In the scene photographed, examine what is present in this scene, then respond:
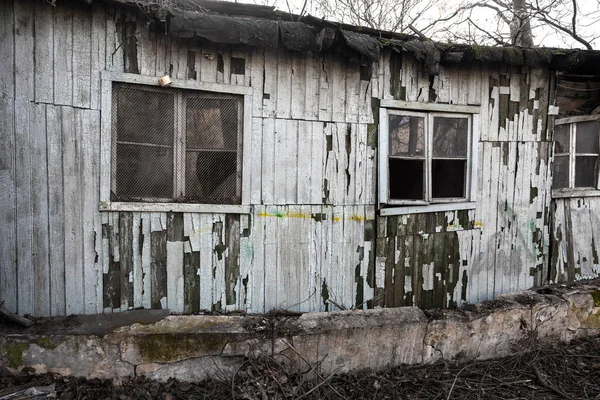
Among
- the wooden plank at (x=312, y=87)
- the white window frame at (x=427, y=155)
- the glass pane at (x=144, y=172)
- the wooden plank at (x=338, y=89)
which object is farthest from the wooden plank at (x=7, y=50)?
the white window frame at (x=427, y=155)

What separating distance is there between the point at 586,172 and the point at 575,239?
100cm

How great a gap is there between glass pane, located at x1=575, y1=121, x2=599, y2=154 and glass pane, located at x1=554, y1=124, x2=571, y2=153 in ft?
0.45

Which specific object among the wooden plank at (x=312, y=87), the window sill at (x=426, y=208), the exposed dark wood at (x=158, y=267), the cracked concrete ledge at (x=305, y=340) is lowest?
the cracked concrete ledge at (x=305, y=340)

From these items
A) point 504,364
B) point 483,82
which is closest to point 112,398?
point 504,364

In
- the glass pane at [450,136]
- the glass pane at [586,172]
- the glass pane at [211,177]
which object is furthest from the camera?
the glass pane at [586,172]

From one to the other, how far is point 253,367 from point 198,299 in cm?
88

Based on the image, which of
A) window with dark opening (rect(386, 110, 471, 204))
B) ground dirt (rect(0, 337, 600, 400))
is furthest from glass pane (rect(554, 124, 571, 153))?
ground dirt (rect(0, 337, 600, 400))

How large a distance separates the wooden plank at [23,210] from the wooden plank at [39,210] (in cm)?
3

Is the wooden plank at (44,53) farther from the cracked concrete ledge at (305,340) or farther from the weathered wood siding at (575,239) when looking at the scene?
the weathered wood siding at (575,239)

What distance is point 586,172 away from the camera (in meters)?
5.66

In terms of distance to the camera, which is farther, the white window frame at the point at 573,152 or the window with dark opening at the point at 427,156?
the white window frame at the point at 573,152

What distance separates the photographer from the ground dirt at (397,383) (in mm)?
3416

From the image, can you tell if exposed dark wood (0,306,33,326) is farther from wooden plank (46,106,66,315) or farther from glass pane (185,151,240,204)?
glass pane (185,151,240,204)

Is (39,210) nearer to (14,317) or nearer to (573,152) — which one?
(14,317)
